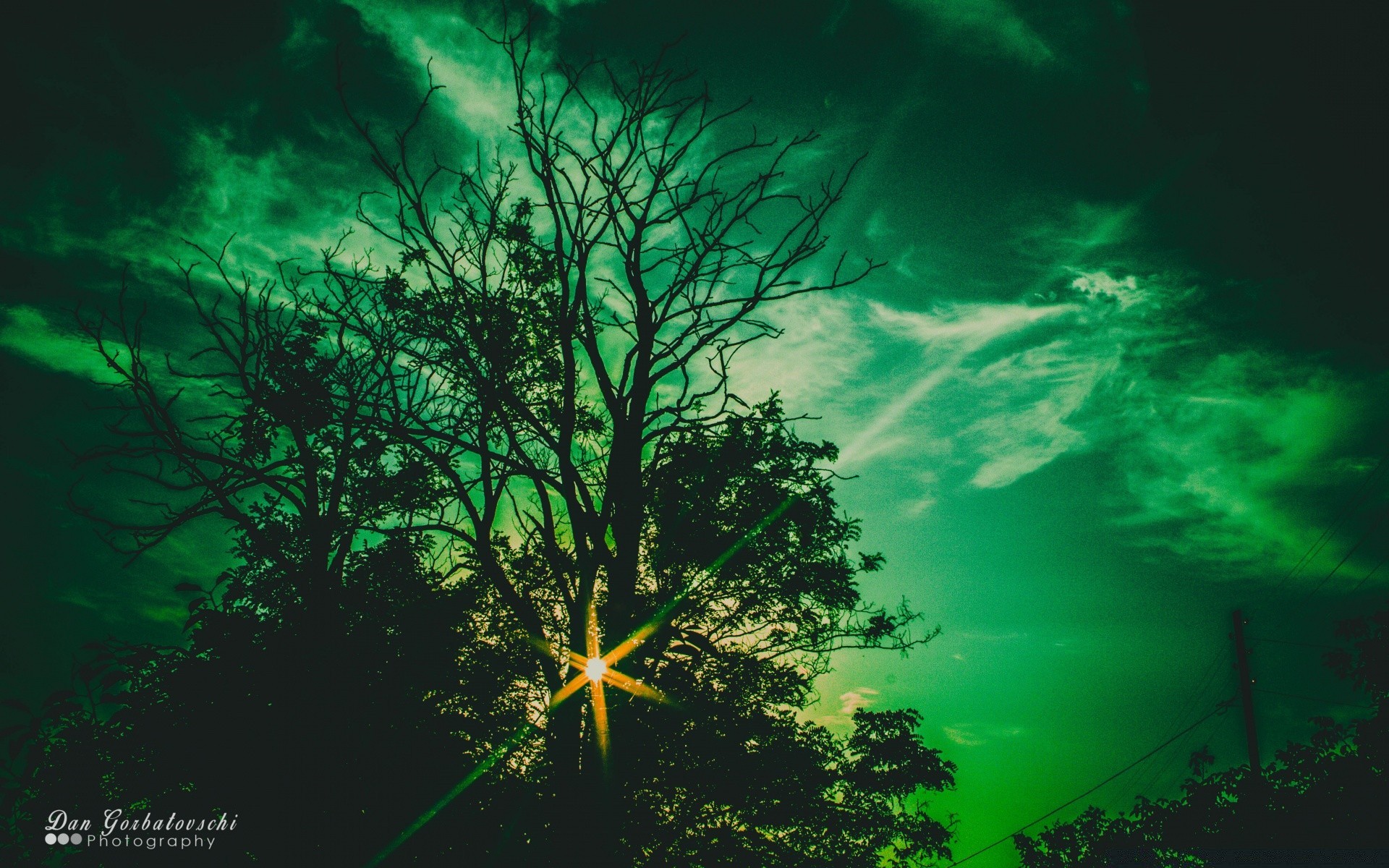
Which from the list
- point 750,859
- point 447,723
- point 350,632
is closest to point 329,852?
point 447,723

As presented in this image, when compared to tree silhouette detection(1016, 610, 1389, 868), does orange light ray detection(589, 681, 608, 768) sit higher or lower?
higher

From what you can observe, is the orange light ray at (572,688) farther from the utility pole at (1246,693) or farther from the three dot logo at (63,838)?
the utility pole at (1246,693)

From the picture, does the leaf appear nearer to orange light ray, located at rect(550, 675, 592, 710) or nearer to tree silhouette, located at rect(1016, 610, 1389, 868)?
orange light ray, located at rect(550, 675, 592, 710)

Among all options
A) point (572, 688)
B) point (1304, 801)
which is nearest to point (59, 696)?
point (572, 688)

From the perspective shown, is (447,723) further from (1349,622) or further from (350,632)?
(1349,622)

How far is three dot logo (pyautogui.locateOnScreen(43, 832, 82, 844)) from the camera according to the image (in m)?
4.27

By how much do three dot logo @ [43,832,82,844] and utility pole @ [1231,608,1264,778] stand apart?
22.8m

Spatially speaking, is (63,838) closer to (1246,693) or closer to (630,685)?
(630,685)

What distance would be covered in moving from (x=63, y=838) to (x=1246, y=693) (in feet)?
77.4

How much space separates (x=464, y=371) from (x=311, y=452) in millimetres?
3652

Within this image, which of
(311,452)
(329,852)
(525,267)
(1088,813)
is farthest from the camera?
(1088,813)

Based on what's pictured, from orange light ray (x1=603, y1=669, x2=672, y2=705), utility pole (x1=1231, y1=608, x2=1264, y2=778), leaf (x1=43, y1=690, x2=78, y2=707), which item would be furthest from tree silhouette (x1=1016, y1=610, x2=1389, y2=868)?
leaf (x1=43, y1=690, x2=78, y2=707)

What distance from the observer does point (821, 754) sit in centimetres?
1079

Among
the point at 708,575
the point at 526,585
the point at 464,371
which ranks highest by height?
the point at 464,371
